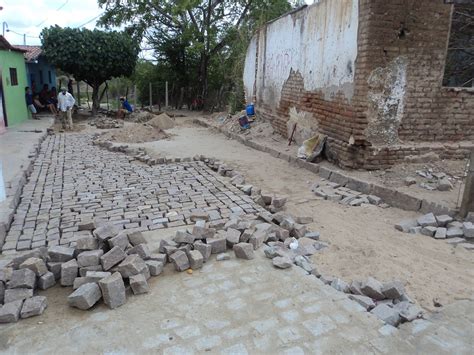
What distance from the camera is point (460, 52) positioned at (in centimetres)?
973

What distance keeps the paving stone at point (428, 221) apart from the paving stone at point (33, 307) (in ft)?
13.8

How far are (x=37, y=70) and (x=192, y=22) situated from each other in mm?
8336

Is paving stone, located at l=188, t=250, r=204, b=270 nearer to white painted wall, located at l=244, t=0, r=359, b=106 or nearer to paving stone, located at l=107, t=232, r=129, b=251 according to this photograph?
paving stone, located at l=107, t=232, r=129, b=251

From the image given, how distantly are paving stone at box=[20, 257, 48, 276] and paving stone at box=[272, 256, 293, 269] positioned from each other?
2124mm

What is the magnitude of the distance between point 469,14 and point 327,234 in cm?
724

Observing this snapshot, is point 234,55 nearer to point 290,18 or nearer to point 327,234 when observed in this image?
point 290,18

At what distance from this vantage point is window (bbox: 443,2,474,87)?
29.5 feet

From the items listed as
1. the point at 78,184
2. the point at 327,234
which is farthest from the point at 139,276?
the point at 78,184

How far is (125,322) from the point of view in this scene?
3.01m

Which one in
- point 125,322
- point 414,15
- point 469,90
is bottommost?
point 125,322

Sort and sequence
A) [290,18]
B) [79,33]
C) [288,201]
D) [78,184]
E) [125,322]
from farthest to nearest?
[79,33] < [290,18] < [78,184] < [288,201] < [125,322]

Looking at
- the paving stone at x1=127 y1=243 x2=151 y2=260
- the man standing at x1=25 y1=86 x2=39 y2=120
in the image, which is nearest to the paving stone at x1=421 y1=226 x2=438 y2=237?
the paving stone at x1=127 y1=243 x2=151 y2=260

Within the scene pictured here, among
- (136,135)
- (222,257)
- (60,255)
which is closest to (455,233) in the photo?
(222,257)

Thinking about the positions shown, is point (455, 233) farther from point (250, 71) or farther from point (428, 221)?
point (250, 71)
